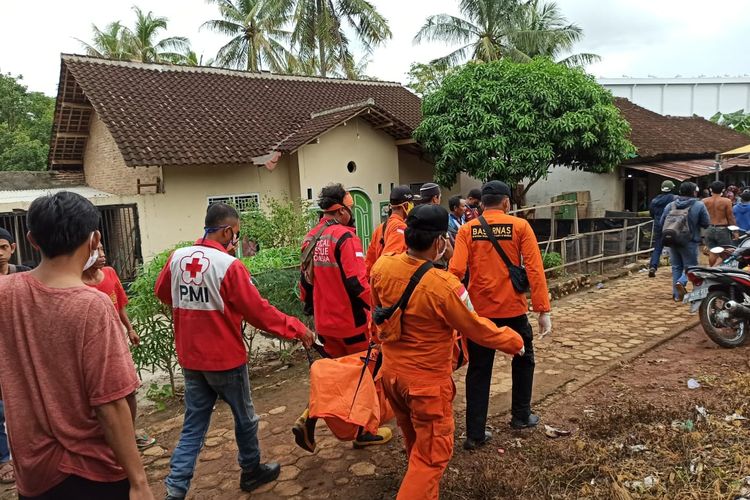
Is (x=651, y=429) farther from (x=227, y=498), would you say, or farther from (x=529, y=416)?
(x=227, y=498)

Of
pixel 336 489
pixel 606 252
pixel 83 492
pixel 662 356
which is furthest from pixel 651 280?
pixel 83 492

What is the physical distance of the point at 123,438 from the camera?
165 centimetres

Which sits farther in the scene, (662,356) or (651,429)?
(662,356)

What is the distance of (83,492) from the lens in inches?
66.1

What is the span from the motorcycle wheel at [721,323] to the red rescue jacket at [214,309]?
4781 millimetres

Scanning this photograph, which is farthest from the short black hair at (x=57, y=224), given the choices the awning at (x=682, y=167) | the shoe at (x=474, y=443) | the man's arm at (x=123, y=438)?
the awning at (x=682, y=167)

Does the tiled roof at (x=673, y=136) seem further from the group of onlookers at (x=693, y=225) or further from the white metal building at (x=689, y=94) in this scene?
the white metal building at (x=689, y=94)

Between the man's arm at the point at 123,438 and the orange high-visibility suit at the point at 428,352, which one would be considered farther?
the orange high-visibility suit at the point at 428,352

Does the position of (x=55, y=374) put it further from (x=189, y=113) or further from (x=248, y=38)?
(x=248, y=38)

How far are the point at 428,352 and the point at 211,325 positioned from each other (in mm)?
1237

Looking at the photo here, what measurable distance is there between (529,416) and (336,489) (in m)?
1.55

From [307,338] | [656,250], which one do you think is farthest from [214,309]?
[656,250]

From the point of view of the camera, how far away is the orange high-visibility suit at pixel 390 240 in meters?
4.17

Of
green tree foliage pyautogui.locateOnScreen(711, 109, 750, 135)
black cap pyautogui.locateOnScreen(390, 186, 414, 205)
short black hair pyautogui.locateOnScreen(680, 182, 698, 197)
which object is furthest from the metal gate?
green tree foliage pyautogui.locateOnScreen(711, 109, 750, 135)
